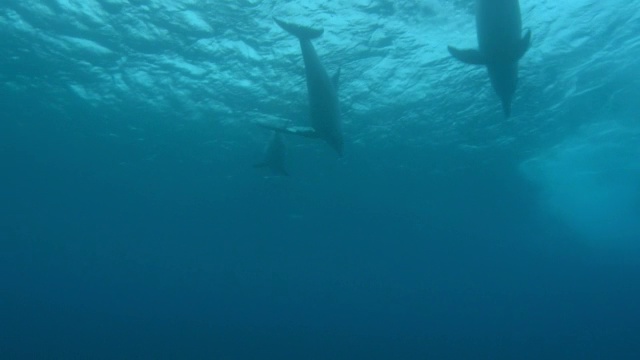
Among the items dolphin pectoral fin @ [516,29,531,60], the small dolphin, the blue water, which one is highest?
the blue water

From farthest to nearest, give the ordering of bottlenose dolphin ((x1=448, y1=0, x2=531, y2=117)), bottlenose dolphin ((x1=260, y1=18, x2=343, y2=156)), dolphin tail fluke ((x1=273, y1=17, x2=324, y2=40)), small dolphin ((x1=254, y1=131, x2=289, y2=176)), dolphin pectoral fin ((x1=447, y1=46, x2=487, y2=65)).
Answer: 1. small dolphin ((x1=254, y1=131, x2=289, y2=176))
2. dolphin tail fluke ((x1=273, y1=17, x2=324, y2=40))
3. bottlenose dolphin ((x1=260, y1=18, x2=343, y2=156))
4. dolphin pectoral fin ((x1=447, y1=46, x2=487, y2=65))
5. bottlenose dolphin ((x1=448, y1=0, x2=531, y2=117))

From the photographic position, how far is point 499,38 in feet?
13.9

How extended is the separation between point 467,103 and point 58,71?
15683 millimetres

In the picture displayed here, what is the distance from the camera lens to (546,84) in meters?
18.8

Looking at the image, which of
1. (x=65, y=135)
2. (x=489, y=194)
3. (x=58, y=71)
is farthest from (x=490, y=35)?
(x=489, y=194)

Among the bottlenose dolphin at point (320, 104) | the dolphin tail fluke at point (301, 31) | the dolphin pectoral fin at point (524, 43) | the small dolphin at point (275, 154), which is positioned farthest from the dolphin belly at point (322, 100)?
the small dolphin at point (275, 154)

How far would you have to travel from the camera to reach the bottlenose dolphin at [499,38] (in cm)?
414

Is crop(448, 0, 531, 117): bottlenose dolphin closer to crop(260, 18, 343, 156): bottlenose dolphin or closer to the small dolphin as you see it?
crop(260, 18, 343, 156): bottlenose dolphin

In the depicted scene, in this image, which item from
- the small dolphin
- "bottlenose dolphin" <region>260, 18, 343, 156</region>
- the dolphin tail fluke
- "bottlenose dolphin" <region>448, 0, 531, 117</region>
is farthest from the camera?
the small dolphin

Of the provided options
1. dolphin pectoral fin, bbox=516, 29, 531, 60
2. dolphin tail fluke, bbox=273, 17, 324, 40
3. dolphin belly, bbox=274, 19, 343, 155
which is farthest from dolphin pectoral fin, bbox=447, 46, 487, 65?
dolphin tail fluke, bbox=273, 17, 324, 40

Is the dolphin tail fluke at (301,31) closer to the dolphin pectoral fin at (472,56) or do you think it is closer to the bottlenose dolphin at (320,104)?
the bottlenose dolphin at (320,104)

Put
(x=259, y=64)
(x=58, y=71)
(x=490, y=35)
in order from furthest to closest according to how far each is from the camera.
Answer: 1. (x=58, y=71)
2. (x=259, y=64)
3. (x=490, y=35)

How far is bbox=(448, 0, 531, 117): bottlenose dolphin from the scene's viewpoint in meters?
4.14

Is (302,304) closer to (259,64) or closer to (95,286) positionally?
(95,286)
